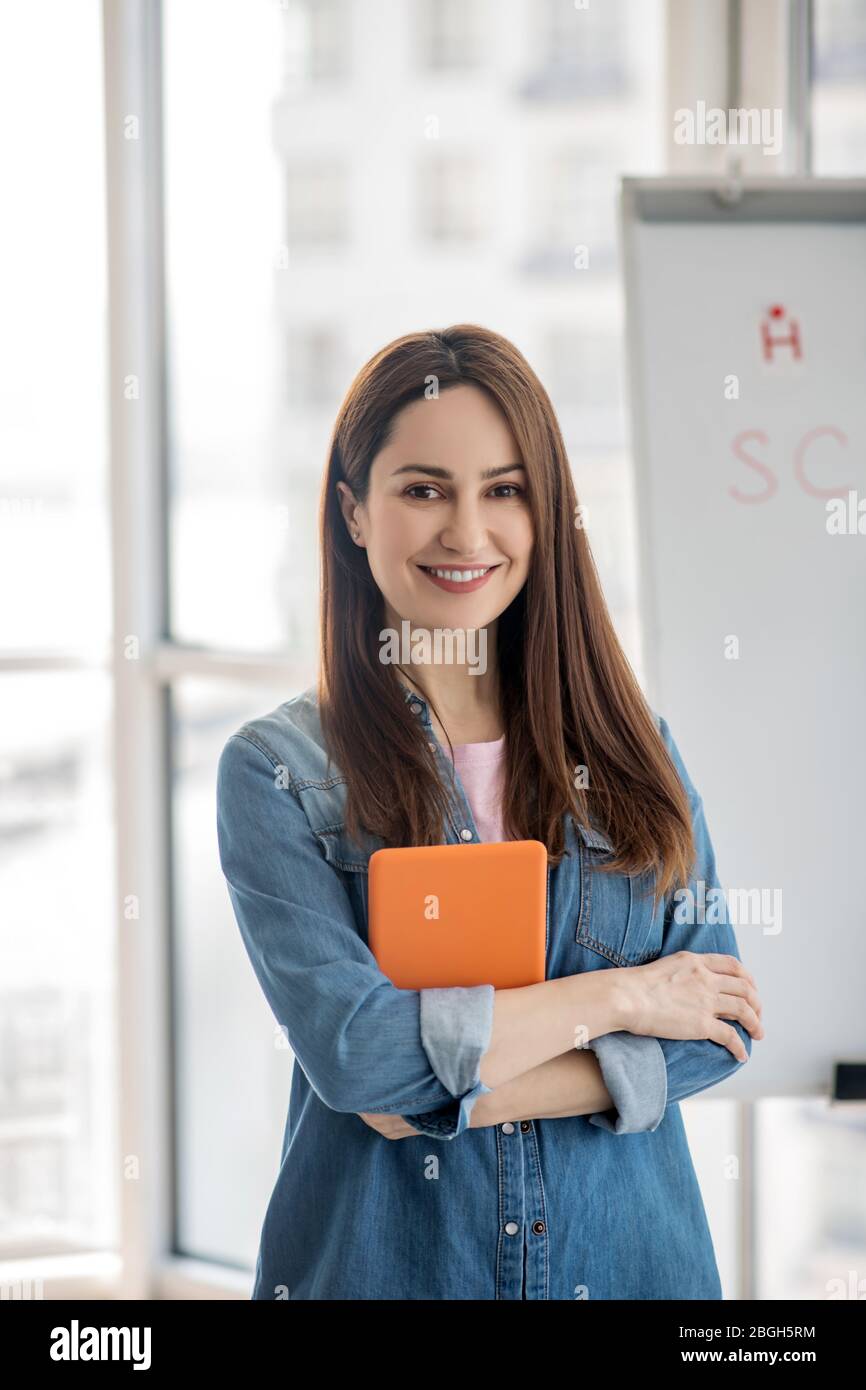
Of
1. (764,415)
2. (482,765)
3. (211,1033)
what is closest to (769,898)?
(482,765)

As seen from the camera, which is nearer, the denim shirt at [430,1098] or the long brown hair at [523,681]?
the denim shirt at [430,1098]

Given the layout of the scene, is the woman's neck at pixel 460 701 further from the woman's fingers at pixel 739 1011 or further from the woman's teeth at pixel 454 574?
the woman's fingers at pixel 739 1011

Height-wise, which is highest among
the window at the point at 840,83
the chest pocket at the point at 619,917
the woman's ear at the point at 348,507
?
the window at the point at 840,83

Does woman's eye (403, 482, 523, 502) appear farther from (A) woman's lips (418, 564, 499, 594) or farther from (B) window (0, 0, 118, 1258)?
(B) window (0, 0, 118, 1258)

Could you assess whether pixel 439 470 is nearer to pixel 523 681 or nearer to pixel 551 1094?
pixel 523 681

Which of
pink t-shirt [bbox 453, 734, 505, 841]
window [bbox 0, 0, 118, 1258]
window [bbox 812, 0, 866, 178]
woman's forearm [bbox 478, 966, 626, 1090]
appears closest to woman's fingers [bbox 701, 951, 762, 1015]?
woman's forearm [bbox 478, 966, 626, 1090]

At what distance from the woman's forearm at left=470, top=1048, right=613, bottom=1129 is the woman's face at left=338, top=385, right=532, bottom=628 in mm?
440

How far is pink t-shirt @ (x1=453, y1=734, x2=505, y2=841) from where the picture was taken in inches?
48.5

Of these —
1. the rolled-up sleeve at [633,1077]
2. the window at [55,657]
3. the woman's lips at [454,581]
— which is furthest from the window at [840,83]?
the rolled-up sleeve at [633,1077]

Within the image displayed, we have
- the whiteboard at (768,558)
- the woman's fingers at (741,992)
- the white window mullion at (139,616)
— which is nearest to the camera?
the woman's fingers at (741,992)

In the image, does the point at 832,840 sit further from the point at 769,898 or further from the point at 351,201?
the point at 351,201

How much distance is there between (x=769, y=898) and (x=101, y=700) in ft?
3.92

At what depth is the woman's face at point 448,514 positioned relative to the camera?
3.95 ft

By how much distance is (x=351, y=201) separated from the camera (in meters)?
1.87
